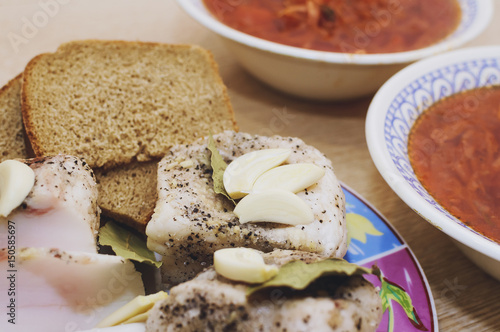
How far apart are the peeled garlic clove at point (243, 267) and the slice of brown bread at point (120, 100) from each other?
95 cm

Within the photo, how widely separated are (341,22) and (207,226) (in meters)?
2.00

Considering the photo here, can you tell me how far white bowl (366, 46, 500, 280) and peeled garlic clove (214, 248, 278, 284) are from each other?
734 millimetres

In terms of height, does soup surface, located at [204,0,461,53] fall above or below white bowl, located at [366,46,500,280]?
above

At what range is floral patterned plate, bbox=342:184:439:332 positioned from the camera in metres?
1.66

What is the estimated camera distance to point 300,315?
1.14 m

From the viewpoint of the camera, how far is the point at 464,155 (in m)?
2.13

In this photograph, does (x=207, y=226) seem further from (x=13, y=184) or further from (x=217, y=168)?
(x=13, y=184)

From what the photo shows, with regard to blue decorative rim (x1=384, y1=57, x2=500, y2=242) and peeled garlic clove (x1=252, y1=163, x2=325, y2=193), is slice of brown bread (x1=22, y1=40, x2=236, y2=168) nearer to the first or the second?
peeled garlic clove (x1=252, y1=163, x2=325, y2=193)

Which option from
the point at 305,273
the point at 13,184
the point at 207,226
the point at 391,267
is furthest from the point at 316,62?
the point at 13,184

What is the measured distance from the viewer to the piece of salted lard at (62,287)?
55.4 inches

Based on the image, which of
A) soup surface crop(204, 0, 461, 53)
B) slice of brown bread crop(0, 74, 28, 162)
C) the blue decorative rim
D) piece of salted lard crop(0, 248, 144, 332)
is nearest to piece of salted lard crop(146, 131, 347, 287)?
piece of salted lard crop(0, 248, 144, 332)

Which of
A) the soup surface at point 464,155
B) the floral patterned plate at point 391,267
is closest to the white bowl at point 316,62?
the soup surface at point 464,155

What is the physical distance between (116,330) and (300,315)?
524 mm

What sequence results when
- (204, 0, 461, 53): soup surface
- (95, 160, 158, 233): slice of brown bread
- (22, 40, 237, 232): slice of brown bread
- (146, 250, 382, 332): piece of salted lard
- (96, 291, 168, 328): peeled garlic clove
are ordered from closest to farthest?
(146, 250, 382, 332): piece of salted lard, (96, 291, 168, 328): peeled garlic clove, (95, 160, 158, 233): slice of brown bread, (22, 40, 237, 232): slice of brown bread, (204, 0, 461, 53): soup surface
